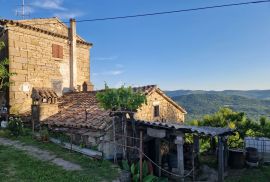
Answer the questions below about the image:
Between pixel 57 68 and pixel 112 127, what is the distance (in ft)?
31.9

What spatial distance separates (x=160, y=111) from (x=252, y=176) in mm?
7577

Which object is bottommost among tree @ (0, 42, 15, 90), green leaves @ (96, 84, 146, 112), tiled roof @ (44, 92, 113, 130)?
tiled roof @ (44, 92, 113, 130)

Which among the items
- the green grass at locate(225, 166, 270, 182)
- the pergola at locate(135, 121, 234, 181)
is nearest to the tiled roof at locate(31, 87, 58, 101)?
the pergola at locate(135, 121, 234, 181)

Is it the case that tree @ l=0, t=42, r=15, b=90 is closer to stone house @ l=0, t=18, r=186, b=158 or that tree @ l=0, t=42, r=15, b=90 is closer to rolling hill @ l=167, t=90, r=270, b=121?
Result: stone house @ l=0, t=18, r=186, b=158

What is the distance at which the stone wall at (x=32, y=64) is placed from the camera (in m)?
17.8

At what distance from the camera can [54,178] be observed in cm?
921

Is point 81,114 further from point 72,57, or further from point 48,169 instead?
point 72,57

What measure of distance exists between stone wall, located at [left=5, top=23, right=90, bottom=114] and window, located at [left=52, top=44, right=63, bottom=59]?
24 cm

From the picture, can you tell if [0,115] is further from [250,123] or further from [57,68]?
[250,123]

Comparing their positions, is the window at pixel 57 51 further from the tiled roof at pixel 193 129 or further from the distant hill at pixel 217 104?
the distant hill at pixel 217 104

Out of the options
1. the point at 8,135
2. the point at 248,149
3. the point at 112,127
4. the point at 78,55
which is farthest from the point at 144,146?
the point at 78,55

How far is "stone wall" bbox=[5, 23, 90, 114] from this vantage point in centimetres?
1777

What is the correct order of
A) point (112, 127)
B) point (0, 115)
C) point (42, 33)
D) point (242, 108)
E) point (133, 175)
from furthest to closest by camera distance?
point (242, 108) < point (42, 33) < point (0, 115) < point (112, 127) < point (133, 175)

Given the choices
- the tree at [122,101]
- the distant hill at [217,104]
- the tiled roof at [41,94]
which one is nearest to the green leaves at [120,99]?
the tree at [122,101]
